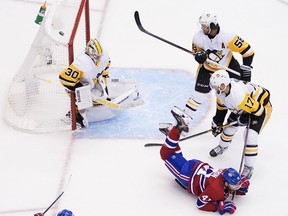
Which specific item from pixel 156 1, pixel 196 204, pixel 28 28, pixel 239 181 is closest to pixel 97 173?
pixel 196 204

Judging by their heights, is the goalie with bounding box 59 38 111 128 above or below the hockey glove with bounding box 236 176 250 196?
above

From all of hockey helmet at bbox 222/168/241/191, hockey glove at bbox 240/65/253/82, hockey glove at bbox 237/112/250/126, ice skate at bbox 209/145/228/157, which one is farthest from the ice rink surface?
hockey glove at bbox 240/65/253/82

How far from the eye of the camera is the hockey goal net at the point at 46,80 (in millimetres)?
4791

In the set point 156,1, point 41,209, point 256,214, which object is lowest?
point 41,209

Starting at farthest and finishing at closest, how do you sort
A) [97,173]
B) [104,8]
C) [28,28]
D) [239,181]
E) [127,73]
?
[104,8] < [28,28] < [127,73] < [97,173] < [239,181]

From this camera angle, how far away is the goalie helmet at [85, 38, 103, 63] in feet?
14.9

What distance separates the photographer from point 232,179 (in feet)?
12.6

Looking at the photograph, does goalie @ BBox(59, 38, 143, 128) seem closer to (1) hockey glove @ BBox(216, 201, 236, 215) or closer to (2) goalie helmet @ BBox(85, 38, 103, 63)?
(2) goalie helmet @ BBox(85, 38, 103, 63)

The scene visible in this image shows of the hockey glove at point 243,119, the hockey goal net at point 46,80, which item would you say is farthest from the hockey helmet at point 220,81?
the hockey goal net at point 46,80

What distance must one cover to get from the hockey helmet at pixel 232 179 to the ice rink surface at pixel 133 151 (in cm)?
25

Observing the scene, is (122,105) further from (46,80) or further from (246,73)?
(246,73)

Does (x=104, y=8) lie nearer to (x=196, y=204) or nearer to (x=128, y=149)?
(x=128, y=149)

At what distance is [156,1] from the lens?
6.96 meters

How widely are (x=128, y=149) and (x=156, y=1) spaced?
2.78m
